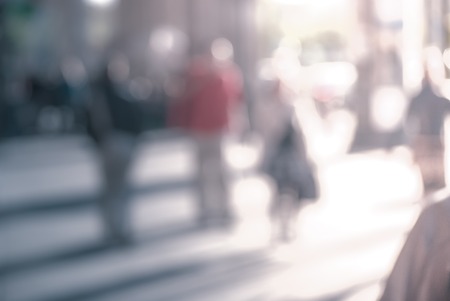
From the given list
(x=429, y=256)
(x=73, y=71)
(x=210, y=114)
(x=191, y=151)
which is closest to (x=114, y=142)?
(x=210, y=114)

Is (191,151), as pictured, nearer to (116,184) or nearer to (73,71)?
(116,184)

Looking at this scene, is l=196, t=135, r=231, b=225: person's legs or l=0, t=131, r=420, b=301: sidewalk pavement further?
l=196, t=135, r=231, b=225: person's legs

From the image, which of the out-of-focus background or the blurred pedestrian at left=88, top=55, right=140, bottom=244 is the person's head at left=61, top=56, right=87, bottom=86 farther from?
the blurred pedestrian at left=88, top=55, right=140, bottom=244

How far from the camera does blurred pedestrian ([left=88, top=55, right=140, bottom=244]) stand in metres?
11.4

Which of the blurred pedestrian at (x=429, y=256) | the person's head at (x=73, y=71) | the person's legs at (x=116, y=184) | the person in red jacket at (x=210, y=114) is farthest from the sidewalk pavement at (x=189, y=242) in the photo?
the person's head at (x=73, y=71)

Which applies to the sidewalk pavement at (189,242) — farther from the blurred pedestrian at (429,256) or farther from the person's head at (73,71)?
the person's head at (73,71)

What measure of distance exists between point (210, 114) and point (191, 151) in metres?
7.15

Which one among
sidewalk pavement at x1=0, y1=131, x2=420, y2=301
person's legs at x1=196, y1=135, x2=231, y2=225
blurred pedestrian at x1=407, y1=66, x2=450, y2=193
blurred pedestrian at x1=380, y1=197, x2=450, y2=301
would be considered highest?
blurred pedestrian at x1=380, y1=197, x2=450, y2=301

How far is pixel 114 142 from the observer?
11555 mm

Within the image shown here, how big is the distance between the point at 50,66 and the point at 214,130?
18.1 meters

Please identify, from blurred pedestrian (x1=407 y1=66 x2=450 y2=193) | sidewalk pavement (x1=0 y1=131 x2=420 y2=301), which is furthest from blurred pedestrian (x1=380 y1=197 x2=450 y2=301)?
blurred pedestrian (x1=407 y1=66 x2=450 y2=193)

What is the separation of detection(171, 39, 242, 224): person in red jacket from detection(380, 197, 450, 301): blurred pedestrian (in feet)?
32.5

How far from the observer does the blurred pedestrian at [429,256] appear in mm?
2414

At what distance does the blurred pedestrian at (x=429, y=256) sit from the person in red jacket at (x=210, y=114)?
990 cm
